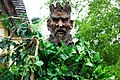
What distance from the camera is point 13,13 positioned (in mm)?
4621

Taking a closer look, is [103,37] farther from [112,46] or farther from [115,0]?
[115,0]

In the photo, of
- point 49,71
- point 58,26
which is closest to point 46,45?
point 49,71

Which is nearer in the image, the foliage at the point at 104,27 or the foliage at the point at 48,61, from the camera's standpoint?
the foliage at the point at 48,61

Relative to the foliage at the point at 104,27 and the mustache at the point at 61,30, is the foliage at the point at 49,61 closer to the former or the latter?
the mustache at the point at 61,30

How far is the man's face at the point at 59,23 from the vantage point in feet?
7.79

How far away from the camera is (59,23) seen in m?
2.40

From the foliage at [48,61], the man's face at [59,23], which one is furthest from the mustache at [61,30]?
the foliage at [48,61]

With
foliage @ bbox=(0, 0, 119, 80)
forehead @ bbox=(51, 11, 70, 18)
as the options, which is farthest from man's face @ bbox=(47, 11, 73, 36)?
foliage @ bbox=(0, 0, 119, 80)

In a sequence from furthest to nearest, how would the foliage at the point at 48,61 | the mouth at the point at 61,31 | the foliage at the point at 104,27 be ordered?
the foliage at the point at 104,27 → the mouth at the point at 61,31 → the foliage at the point at 48,61

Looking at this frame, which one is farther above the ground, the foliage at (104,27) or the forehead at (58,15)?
the forehead at (58,15)

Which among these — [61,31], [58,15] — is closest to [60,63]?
[61,31]

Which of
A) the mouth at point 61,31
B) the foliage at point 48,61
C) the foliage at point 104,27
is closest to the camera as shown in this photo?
the foliage at point 48,61

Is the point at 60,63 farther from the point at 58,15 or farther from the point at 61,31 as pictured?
the point at 58,15

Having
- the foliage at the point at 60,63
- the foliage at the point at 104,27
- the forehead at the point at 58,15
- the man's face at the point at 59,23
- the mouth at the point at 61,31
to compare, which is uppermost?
the forehead at the point at 58,15
